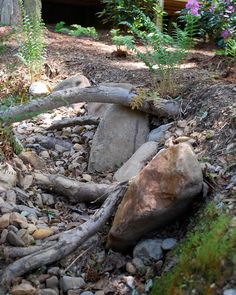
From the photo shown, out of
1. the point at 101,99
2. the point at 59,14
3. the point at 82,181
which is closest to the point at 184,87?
the point at 101,99

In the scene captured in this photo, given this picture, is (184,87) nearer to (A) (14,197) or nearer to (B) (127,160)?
(B) (127,160)

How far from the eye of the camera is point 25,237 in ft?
10.5

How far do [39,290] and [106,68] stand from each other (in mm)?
3532

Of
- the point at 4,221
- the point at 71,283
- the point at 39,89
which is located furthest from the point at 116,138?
the point at 71,283

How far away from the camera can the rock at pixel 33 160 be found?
163 inches

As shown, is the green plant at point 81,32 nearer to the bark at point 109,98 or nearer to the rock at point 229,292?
the bark at point 109,98

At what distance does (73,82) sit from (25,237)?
2548mm

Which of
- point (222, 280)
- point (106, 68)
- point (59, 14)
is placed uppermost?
point (222, 280)

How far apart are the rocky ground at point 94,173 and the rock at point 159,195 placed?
0.09 metres

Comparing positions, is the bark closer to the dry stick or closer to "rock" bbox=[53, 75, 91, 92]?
"rock" bbox=[53, 75, 91, 92]

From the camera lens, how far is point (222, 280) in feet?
7.18

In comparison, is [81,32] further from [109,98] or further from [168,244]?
[168,244]

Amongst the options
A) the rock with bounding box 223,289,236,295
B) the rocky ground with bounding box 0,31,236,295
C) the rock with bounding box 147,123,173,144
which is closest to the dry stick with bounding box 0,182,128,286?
the rocky ground with bounding box 0,31,236,295

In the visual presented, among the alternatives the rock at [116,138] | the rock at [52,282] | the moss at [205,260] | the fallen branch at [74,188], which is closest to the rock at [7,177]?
the fallen branch at [74,188]
